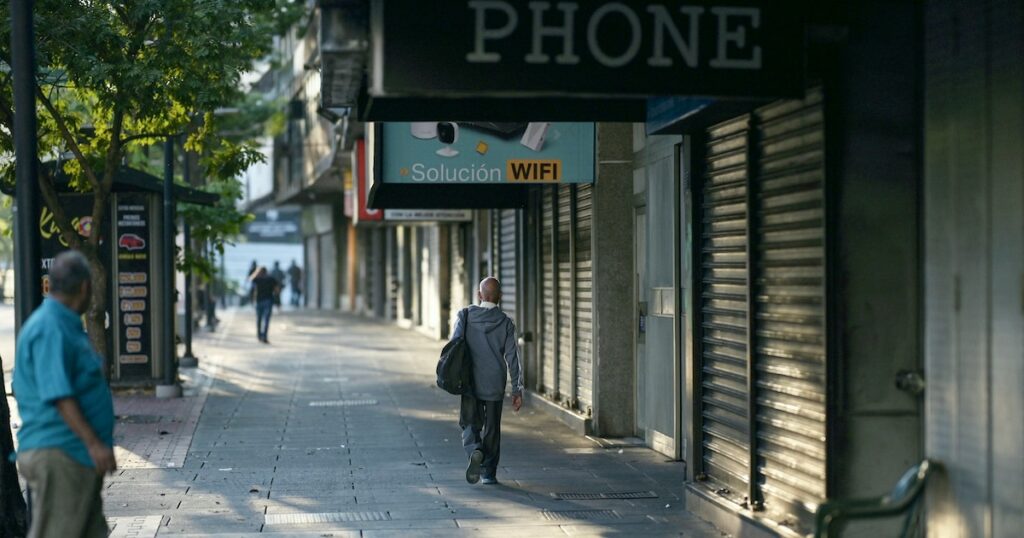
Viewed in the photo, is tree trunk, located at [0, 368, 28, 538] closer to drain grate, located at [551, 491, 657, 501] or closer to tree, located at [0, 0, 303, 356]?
drain grate, located at [551, 491, 657, 501]

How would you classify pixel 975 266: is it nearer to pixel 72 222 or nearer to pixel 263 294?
pixel 72 222

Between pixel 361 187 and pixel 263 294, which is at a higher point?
pixel 361 187

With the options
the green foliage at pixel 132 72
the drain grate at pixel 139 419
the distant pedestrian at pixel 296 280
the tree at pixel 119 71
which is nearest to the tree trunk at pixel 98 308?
the tree at pixel 119 71

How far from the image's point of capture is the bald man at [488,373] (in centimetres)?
1111

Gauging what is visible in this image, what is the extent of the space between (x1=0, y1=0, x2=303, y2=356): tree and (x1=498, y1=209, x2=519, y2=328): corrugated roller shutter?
4.68 metres

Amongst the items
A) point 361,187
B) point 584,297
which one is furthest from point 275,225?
point 584,297

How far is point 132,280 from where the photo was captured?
1894 centimetres

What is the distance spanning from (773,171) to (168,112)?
928 centimetres

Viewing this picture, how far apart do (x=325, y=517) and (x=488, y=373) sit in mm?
2168

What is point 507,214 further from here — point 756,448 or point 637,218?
point 756,448

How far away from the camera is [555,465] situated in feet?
39.7

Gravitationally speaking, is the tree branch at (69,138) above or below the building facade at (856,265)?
above

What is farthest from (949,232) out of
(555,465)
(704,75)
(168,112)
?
(168,112)

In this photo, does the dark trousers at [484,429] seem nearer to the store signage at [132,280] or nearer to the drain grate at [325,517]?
the drain grate at [325,517]
